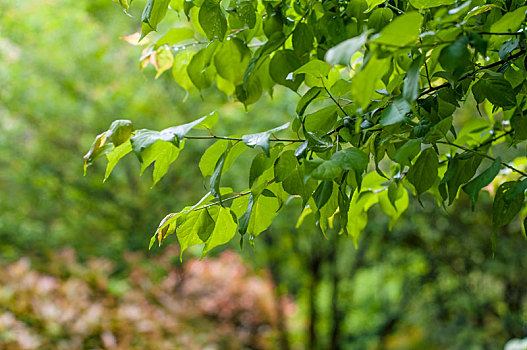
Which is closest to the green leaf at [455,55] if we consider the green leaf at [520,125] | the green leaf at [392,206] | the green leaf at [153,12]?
the green leaf at [520,125]

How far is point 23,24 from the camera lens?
408 centimetres

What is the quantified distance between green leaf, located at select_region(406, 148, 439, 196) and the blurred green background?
3.38 meters

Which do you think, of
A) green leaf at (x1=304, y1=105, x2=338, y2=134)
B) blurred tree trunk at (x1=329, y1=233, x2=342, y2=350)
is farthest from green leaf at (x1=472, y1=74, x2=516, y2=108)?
blurred tree trunk at (x1=329, y1=233, x2=342, y2=350)

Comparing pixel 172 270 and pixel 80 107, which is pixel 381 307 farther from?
pixel 80 107

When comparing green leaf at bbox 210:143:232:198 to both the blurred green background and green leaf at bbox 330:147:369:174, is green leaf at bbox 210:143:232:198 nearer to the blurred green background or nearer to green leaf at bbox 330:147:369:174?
green leaf at bbox 330:147:369:174

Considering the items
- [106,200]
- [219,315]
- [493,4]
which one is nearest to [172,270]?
[219,315]

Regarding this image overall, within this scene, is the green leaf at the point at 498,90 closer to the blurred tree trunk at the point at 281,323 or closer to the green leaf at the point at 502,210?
the green leaf at the point at 502,210

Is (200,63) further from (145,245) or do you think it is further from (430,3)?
(145,245)

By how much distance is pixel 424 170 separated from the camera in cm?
83

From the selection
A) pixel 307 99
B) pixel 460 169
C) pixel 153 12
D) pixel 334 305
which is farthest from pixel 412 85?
pixel 334 305

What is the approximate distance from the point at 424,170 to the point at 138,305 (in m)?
4.05

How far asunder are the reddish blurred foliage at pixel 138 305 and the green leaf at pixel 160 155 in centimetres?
316

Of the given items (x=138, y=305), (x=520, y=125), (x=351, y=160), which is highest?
(x=351, y=160)

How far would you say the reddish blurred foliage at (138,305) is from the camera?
12.0ft
